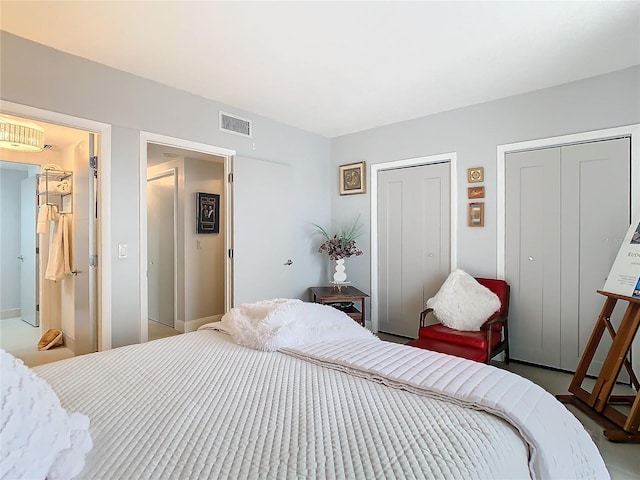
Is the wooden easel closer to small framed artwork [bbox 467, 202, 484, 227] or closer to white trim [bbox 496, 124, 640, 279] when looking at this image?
white trim [bbox 496, 124, 640, 279]

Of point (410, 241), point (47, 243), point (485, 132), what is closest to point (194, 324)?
point (47, 243)

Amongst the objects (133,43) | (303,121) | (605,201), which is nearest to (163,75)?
(133,43)

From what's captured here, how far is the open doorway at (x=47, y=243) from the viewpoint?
284cm

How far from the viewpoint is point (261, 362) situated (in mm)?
1590

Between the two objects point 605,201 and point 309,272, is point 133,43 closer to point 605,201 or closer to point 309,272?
point 309,272

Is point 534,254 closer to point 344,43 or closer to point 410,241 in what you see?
point 410,241

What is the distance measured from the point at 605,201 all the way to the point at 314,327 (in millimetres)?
2635

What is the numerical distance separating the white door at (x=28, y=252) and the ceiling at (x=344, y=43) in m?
3.25

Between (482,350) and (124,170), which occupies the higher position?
(124,170)

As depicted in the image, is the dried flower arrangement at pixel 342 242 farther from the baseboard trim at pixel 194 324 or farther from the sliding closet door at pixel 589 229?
the sliding closet door at pixel 589 229

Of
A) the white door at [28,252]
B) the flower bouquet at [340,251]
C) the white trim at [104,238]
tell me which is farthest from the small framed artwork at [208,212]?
the white door at [28,252]

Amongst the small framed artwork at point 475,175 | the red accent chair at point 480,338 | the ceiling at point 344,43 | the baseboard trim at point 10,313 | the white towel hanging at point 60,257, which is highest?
the ceiling at point 344,43

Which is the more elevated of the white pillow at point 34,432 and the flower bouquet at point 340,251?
the flower bouquet at point 340,251

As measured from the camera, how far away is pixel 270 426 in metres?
1.05
